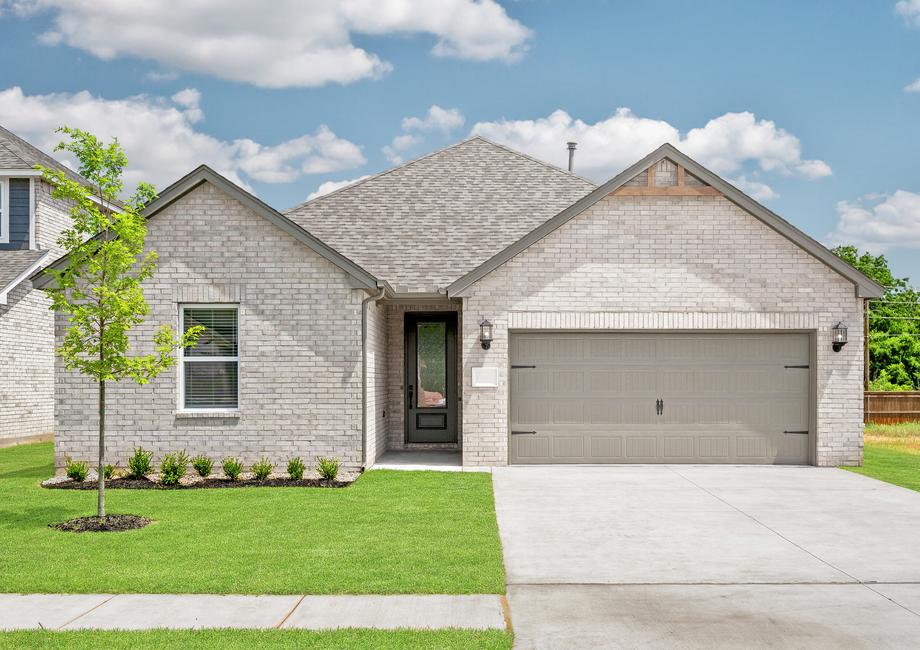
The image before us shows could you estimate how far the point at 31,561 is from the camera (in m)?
7.96

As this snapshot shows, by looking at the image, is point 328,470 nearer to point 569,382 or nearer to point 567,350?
point 569,382

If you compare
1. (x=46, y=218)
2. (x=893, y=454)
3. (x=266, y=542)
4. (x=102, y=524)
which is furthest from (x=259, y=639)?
(x=46, y=218)

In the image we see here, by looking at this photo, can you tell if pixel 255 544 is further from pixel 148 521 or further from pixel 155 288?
pixel 155 288

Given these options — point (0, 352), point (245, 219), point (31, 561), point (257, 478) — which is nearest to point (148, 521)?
point (31, 561)

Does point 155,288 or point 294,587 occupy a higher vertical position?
point 155,288

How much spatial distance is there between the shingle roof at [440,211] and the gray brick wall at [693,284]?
256 cm

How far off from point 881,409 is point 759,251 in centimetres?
1547

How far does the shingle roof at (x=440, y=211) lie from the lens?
1725cm

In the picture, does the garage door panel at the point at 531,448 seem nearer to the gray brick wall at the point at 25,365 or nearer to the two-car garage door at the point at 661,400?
the two-car garage door at the point at 661,400

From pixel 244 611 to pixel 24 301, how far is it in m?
17.7

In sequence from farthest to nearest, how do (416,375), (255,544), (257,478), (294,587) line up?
(416,375) < (257,478) < (255,544) < (294,587)

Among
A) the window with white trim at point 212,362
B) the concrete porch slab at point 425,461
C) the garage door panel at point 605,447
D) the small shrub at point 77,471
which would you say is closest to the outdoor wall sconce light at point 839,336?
the garage door panel at point 605,447

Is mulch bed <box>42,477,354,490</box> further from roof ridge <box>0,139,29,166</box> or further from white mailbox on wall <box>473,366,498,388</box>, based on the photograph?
roof ridge <box>0,139,29,166</box>

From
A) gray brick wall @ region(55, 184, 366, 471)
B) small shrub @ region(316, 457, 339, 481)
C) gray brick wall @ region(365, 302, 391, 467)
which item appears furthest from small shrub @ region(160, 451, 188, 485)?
gray brick wall @ region(365, 302, 391, 467)
